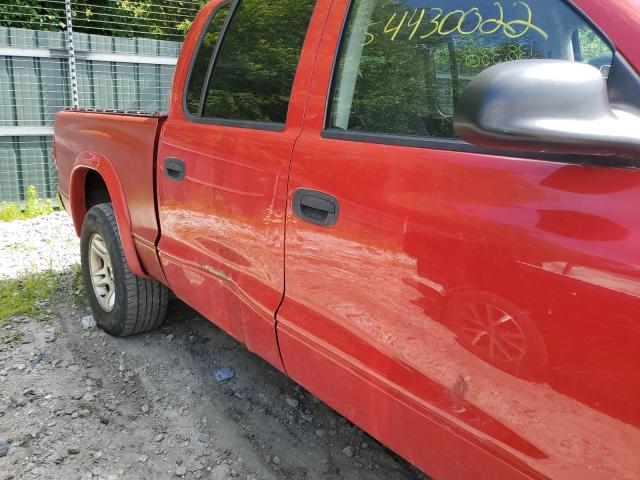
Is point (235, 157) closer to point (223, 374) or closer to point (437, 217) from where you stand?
point (437, 217)

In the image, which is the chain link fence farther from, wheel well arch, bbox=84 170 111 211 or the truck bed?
the truck bed

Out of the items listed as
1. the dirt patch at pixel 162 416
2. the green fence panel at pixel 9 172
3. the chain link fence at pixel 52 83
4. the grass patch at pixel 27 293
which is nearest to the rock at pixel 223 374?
the dirt patch at pixel 162 416

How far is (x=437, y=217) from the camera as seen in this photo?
142 centimetres

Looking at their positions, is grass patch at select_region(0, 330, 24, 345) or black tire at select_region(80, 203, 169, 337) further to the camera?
grass patch at select_region(0, 330, 24, 345)

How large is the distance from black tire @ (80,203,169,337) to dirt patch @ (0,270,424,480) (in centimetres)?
13

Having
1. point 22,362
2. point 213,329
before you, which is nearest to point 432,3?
point 213,329

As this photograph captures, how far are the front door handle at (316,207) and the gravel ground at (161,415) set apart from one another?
1.25 meters

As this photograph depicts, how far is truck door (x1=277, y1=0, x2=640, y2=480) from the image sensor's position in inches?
45.1

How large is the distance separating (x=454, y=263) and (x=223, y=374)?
7.03 ft

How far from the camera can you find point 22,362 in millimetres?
Answer: 3318

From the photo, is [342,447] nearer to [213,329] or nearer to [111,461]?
[111,461]

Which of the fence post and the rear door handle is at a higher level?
the fence post

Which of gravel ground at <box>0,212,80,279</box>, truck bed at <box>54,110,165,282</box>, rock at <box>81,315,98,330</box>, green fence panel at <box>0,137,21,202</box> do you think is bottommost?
gravel ground at <box>0,212,80,279</box>

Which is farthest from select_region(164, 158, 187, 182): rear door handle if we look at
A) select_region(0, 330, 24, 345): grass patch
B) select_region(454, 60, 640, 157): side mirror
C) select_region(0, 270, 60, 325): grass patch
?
select_region(0, 270, 60, 325): grass patch
